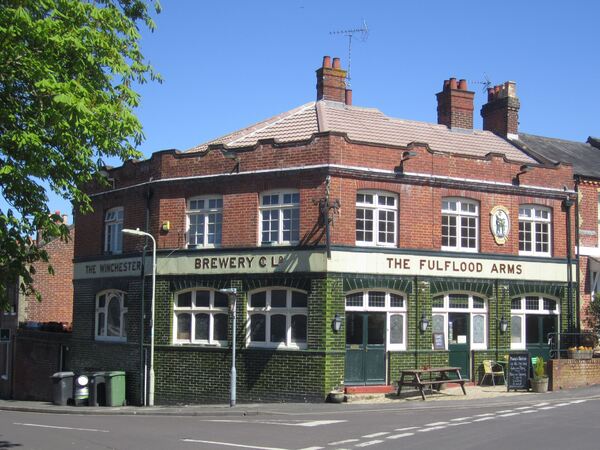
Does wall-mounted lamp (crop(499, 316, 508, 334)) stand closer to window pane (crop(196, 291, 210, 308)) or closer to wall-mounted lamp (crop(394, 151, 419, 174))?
wall-mounted lamp (crop(394, 151, 419, 174))

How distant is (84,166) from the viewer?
479 inches

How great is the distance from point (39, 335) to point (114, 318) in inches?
258

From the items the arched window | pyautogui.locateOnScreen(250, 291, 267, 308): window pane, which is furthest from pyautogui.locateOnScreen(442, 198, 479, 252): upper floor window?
the arched window

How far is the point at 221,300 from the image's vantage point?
25.3 m

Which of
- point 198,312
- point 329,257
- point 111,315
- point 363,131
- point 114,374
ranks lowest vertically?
point 114,374

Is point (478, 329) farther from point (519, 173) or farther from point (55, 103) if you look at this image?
point (55, 103)

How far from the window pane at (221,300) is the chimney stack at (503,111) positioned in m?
13.4

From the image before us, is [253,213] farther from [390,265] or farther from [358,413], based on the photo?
[358,413]

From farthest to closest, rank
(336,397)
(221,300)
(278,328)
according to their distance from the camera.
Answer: (221,300), (278,328), (336,397)

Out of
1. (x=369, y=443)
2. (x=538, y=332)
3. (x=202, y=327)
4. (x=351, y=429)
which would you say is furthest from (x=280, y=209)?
(x=369, y=443)

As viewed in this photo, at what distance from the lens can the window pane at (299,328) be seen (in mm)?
23766

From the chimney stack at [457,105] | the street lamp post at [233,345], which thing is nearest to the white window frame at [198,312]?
the street lamp post at [233,345]

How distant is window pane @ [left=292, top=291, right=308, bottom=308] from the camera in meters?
23.9

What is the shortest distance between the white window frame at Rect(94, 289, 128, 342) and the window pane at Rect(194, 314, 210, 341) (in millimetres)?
3677
